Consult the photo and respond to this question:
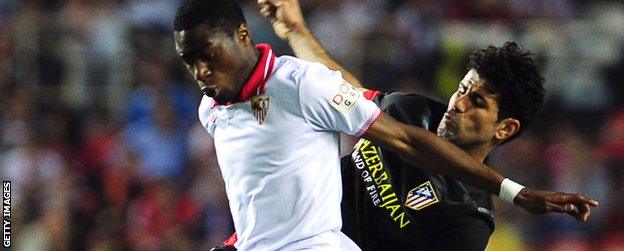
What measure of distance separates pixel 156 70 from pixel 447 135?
445 centimetres

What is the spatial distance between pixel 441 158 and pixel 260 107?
2.01ft

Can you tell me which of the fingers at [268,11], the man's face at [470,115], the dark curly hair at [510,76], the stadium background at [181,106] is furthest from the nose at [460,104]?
the stadium background at [181,106]

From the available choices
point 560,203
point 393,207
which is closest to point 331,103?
point 560,203

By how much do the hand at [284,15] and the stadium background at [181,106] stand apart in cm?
354

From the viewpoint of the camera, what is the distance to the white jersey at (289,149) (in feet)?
12.6

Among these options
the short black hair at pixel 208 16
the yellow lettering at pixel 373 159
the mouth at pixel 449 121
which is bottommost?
the yellow lettering at pixel 373 159

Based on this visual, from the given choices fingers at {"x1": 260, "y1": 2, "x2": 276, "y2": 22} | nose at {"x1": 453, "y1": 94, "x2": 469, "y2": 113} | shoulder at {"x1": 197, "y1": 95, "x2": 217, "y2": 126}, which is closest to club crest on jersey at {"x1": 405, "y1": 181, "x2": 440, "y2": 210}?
nose at {"x1": 453, "y1": 94, "x2": 469, "y2": 113}

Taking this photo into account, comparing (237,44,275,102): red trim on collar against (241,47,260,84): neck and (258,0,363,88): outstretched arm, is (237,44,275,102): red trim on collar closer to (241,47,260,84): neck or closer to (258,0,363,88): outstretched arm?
(241,47,260,84): neck

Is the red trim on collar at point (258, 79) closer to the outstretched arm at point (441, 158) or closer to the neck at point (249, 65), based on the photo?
Answer: the neck at point (249, 65)

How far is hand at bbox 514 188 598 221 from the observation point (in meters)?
3.60

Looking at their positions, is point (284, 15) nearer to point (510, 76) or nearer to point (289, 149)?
point (510, 76)

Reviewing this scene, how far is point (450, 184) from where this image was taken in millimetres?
4852

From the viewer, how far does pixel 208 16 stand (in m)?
3.83

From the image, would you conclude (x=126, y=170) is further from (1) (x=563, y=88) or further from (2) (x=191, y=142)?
(1) (x=563, y=88)
